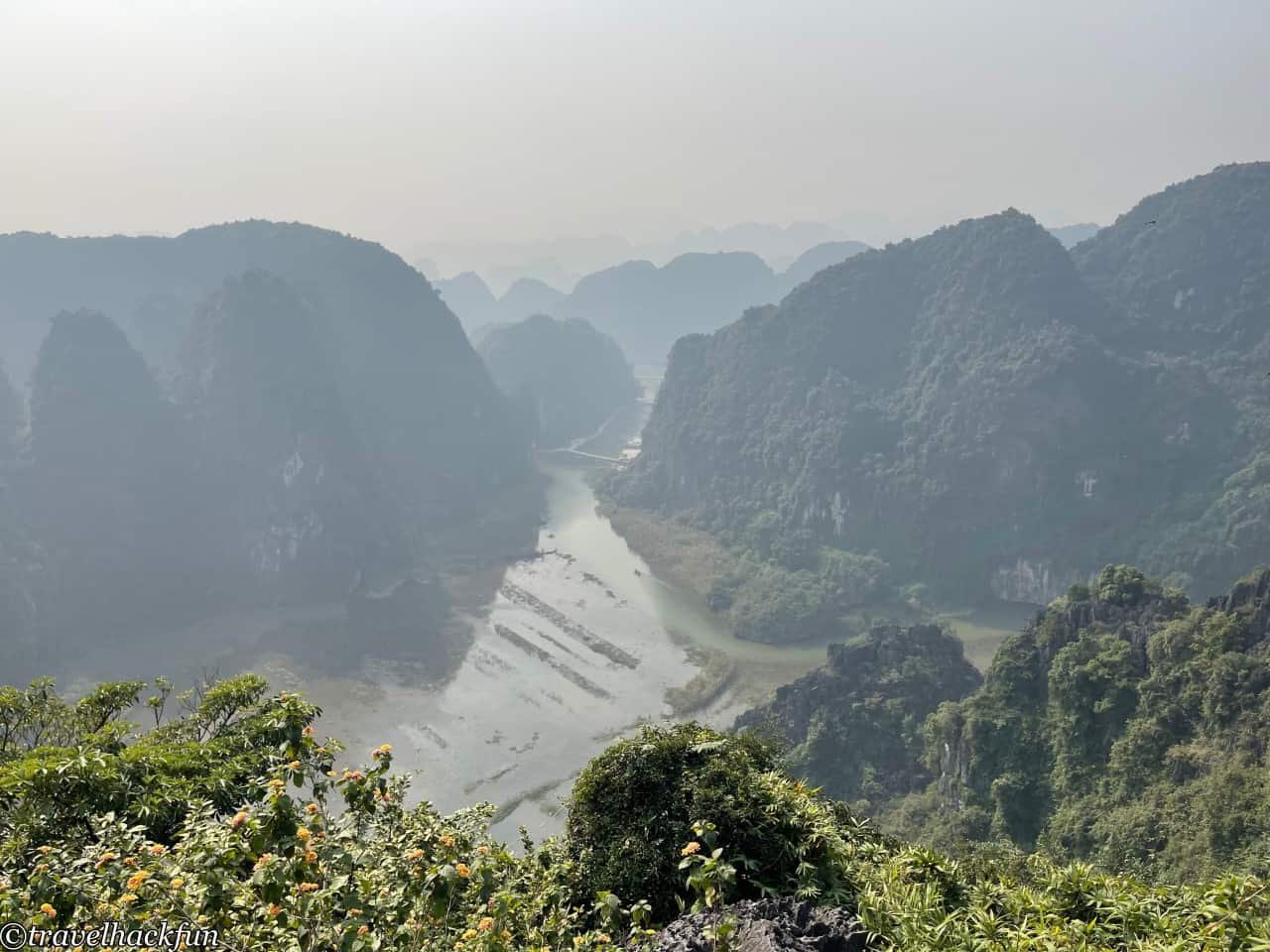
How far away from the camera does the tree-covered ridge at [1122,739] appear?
792 inches

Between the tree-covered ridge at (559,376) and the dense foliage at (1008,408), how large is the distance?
118 ft

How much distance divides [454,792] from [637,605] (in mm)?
23871

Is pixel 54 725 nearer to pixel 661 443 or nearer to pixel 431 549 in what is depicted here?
pixel 431 549

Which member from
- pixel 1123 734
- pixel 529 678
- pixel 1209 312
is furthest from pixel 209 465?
pixel 1209 312

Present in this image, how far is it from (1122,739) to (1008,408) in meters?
43.7

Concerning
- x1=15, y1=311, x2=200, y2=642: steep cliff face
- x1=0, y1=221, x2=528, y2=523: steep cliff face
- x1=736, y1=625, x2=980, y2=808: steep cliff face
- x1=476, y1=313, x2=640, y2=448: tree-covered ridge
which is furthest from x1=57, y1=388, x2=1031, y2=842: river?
x1=476, y1=313, x2=640, y2=448: tree-covered ridge

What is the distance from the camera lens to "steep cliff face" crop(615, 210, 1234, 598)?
5841 centimetres

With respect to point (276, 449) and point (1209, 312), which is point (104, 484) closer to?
point (276, 449)

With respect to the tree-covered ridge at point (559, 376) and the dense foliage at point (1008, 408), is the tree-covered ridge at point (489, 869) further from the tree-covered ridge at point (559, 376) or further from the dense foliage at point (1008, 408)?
the tree-covered ridge at point (559, 376)

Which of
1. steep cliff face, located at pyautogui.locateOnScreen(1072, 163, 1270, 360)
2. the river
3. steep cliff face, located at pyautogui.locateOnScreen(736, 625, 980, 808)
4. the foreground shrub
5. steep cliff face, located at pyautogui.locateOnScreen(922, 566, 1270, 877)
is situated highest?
A: steep cliff face, located at pyautogui.locateOnScreen(1072, 163, 1270, 360)

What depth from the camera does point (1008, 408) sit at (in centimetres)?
6331

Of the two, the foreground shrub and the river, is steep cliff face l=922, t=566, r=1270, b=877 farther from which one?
the foreground shrub

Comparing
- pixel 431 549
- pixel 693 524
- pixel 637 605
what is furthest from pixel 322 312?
pixel 637 605

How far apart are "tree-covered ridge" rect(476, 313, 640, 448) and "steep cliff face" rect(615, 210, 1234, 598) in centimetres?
3492
